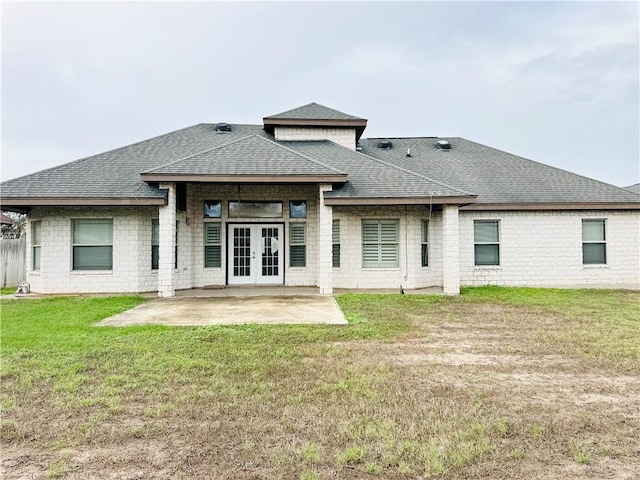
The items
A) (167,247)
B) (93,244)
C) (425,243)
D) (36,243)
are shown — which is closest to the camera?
(167,247)

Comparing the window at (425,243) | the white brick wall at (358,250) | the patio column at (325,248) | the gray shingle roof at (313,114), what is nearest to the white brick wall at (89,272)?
the white brick wall at (358,250)

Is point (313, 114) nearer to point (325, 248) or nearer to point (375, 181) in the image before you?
point (375, 181)

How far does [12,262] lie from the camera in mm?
15273

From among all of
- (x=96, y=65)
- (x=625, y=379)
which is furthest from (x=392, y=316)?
(x=96, y=65)

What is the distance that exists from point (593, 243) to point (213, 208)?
12.8 m

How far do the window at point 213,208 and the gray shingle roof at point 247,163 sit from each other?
204cm

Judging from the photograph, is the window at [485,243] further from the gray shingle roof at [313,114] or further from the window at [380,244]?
the gray shingle roof at [313,114]

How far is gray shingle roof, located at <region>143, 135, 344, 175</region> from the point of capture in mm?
11562

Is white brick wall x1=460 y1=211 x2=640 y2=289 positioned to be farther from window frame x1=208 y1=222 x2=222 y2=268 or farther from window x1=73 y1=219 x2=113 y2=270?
window x1=73 y1=219 x2=113 y2=270

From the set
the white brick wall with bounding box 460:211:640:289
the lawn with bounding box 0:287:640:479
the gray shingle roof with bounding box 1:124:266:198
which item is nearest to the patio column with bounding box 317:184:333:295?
the lawn with bounding box 0:287:640:479

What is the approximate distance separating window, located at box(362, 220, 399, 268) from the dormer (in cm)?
425

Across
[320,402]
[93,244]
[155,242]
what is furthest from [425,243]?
[320,402]

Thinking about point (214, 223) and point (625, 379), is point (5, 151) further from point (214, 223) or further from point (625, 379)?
point (625, 379)

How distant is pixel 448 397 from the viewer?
4.28 meters
